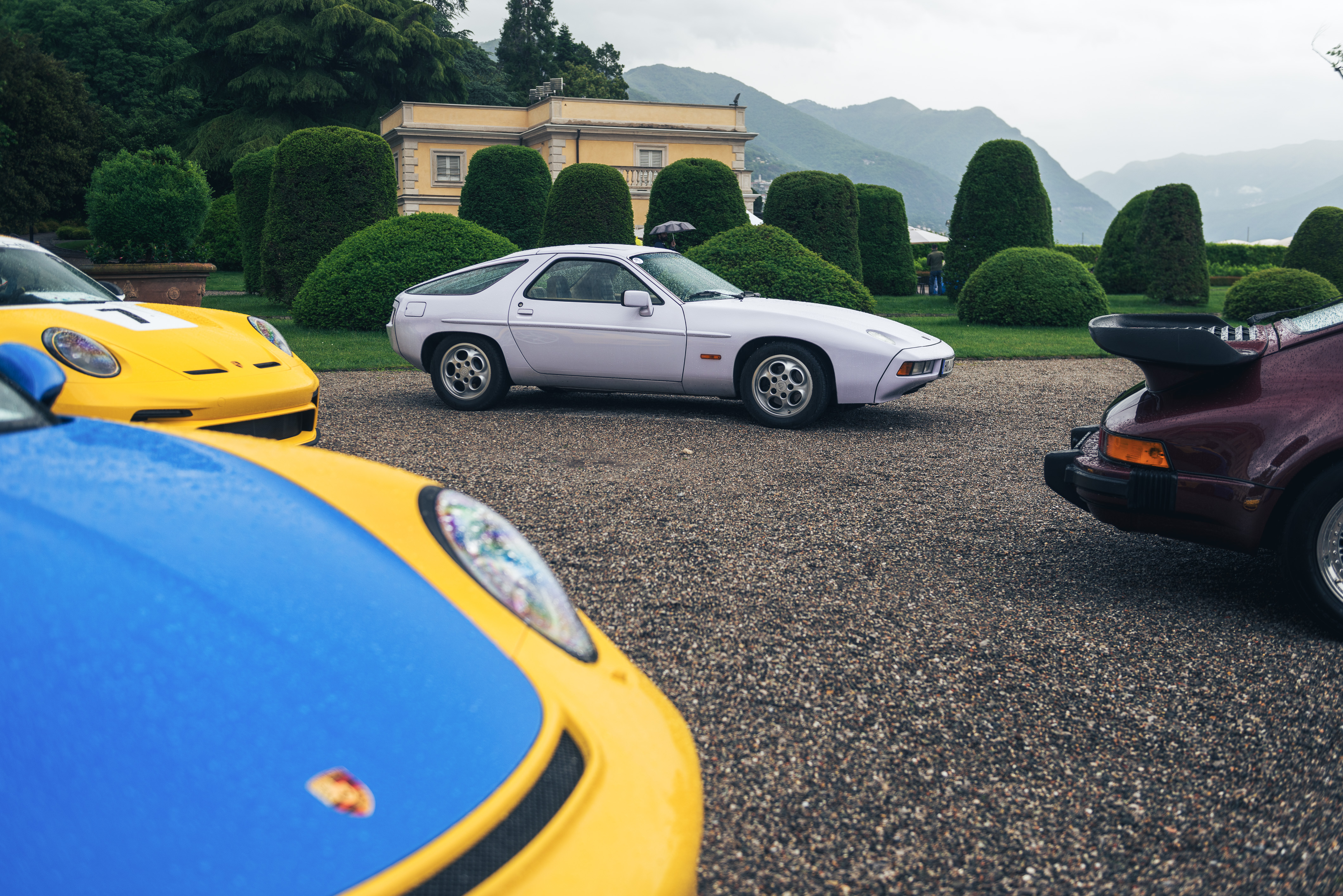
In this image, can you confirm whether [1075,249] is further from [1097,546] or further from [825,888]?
[825,888]

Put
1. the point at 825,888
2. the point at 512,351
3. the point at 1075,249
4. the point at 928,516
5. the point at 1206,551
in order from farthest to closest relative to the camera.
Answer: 1. the point at 1075,249
2. the point at 512,351
3. the point at 928,516
4. the point at 1206,551
5. the point at 825,888

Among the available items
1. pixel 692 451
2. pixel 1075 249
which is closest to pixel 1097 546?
pixel 692 451

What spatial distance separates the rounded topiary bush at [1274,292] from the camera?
60.9ft

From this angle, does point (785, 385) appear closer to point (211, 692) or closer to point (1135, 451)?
point (1135, 451)

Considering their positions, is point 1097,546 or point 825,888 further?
point 1097,546

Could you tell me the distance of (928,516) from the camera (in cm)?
507

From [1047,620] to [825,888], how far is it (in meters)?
1.91

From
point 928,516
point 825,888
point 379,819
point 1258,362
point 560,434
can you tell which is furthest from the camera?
point 560,434

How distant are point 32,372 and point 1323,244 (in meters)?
28.1

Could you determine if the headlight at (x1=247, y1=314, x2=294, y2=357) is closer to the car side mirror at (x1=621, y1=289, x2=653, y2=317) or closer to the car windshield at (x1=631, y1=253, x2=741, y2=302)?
the car side mirror at (x1=621, y1=289, x2=653, y2=317)

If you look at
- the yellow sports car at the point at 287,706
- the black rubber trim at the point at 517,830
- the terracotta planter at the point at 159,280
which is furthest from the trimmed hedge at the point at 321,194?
the black rubber trim at the point at 517,830

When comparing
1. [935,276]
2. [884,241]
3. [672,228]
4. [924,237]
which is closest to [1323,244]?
[935,276]

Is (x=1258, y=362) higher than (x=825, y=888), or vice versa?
(x=1258, y=362)

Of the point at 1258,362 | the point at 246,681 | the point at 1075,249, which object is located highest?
the point at 1075,249
